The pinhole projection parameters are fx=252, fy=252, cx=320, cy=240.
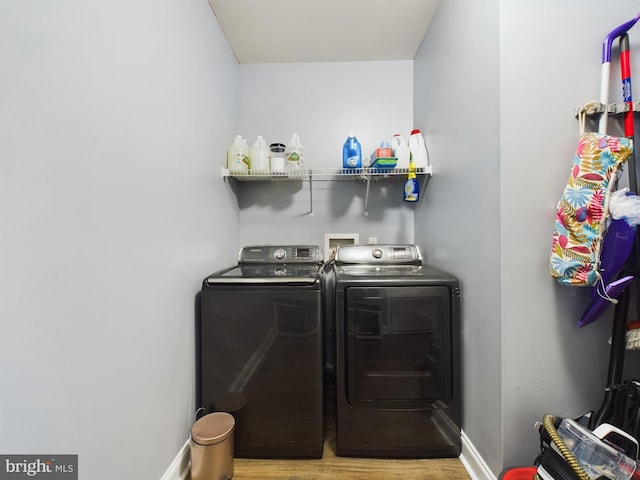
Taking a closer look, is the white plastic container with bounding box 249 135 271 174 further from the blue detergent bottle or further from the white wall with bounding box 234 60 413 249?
the blue detergent bottle

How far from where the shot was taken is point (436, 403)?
4.33ft

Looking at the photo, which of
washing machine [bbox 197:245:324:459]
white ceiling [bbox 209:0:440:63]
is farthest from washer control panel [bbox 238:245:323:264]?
white ceiling [bbox 209:0:440:63]

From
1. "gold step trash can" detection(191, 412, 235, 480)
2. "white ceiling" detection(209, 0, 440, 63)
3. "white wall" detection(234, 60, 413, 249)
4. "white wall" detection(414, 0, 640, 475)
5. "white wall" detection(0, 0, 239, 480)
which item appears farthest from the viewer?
"white wall" detection(234, 60, 413, 249)

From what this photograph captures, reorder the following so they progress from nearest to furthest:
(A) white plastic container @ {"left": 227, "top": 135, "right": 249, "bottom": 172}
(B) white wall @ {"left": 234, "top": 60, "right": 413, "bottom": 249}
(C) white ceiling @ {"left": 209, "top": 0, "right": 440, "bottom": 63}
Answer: (C) white ceiling @ {"left": 209, "top": 0, "right": 440, "bottom": 63}, (A) white plastic container @ {"left": 227, "top": 135, "right": 249, "bottom": 172}, (B) white wall @ {"left": 234, "top": 60, "right": 413, "bottom": 249}

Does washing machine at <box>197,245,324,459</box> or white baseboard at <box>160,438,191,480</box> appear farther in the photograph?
washing machine at <box>197,245,324,459</box>

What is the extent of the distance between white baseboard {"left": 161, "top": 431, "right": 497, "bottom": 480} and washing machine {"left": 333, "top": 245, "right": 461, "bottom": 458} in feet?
0.16

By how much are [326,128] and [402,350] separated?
1764 mm

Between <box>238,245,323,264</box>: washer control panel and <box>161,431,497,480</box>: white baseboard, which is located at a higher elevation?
<box>238,245,323,264</box>: washer control panel

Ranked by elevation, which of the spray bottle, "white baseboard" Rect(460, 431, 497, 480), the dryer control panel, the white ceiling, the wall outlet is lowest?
"white baseboard" Rect(460, 431, 497, 480)

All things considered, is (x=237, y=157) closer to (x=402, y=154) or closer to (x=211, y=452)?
(x=402, y=154)

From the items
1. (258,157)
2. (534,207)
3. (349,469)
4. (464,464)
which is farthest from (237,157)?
(464,464)

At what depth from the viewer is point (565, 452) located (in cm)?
81

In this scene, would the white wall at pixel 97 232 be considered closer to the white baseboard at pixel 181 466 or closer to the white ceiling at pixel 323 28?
the white baseboard at pixel 181 466

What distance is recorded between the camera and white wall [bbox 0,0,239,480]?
60cm
